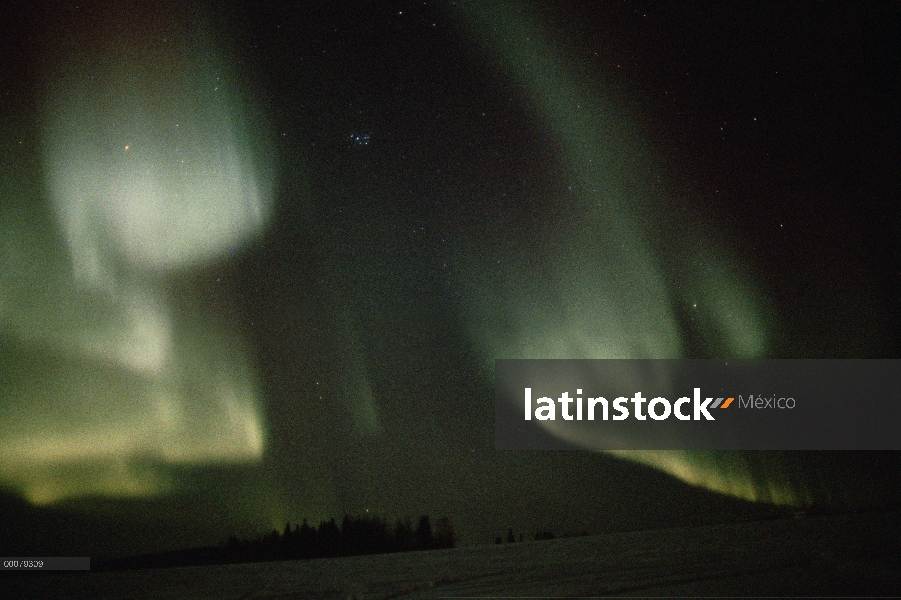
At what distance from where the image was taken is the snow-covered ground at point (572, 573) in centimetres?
92

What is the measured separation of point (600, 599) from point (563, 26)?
3.93 meters

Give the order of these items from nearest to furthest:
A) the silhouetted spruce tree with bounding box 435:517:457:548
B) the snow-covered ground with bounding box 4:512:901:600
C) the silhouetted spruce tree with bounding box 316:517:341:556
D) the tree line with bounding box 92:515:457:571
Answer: the snow-covered ground with bounding box 4:512:901:600, the silhouetted spruce tree with bounding box 435:517:457:548, the tree line with bounding box 92:515:457:571, the silhouetted spruce tree with bounding box 316:517:341:556

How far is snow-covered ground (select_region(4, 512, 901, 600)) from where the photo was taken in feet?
3.02

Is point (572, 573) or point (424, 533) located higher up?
point (572, 573)

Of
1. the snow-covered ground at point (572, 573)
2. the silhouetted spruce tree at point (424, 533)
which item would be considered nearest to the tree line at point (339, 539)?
Result: the silhouetted spruce tree at point (424, 533)

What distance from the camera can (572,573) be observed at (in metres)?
1.04

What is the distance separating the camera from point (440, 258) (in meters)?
4.60

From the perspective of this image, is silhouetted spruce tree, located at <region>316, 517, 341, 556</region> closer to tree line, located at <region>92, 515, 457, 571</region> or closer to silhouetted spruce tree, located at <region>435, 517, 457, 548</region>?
tree line, located at <region>92, 515, 457, 571</region>

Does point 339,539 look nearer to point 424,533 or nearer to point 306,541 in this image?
point 306,541

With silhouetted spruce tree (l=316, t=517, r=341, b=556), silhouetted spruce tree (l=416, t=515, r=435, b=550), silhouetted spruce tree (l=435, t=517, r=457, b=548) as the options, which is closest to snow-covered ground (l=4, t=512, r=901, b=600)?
silhouetted spruce tree (l=435, t=517, r=457, b=548)

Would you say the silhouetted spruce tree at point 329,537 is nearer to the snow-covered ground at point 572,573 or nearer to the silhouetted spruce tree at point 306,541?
the silhouetted spruce tree at point 306,541

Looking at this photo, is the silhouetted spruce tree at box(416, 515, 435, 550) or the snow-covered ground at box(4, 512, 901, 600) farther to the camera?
the silhouetted spruce tree at box(416, 515, 435, 550)

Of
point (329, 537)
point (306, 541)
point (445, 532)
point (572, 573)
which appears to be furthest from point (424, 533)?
point (572, 573)

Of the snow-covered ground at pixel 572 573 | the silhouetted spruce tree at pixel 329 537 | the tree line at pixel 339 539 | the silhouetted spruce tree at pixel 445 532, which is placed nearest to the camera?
the snow-covered ground at pixel 572 573
